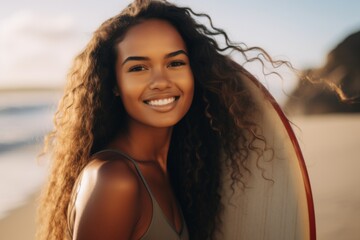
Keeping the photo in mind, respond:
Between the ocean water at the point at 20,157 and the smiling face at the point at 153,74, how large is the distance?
679 millimetres

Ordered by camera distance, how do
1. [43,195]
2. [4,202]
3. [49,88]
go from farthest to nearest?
[49,88] → [4,202] → [43,195]

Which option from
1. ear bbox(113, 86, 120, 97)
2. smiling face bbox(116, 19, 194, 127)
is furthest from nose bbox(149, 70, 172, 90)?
ear bbox(113, 86, 120, 97)

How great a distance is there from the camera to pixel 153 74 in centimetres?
210

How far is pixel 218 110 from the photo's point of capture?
8.48 feet

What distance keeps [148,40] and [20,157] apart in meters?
8.80

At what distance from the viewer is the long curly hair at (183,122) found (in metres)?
2.27

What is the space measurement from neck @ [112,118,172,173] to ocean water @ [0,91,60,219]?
557 mm

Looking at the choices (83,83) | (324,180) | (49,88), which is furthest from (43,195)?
(49,88)

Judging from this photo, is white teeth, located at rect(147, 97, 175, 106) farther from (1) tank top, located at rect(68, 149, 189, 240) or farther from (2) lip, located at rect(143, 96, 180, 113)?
(1) tank top, located at rect(68, 149, 189, 240)

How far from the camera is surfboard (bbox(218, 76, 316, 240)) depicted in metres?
2.27

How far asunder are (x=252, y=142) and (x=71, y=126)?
915 mm

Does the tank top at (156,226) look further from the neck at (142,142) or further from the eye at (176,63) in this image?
the eye at (176,63)

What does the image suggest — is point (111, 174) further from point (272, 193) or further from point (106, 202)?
point (272, 193)

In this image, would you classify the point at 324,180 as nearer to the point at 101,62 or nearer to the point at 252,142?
the point at 252,142
